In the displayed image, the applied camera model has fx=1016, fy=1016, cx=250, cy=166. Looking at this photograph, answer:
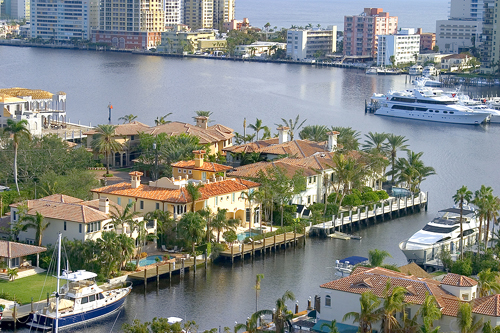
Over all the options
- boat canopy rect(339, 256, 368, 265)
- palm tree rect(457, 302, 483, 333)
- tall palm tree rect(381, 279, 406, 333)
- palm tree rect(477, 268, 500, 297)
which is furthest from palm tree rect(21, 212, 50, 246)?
palm tree rect(457, 302, 483, 333)

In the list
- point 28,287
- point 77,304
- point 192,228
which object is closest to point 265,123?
point 192,228

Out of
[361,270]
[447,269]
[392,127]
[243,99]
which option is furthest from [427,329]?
[243,99]

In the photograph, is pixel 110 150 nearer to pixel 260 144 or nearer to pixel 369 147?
pixel 260 144

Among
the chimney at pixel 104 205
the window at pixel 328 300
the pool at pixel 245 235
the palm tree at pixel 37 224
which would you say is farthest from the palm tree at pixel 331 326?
the pool at pixel 245 235

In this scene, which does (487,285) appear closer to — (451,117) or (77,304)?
(77,304)

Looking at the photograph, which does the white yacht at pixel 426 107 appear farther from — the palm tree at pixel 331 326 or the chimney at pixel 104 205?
the palm tree at pixel 331 326

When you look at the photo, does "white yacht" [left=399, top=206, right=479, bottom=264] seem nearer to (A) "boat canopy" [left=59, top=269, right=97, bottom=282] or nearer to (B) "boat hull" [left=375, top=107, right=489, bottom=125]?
(A) "boat canopy" [left=59, top=269, right=97, bottom=282]

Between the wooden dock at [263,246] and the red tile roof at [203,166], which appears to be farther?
the red tile roof at [203,166]
